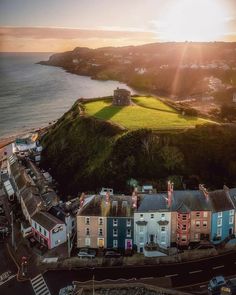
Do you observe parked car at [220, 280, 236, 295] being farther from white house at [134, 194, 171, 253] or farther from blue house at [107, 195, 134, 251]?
blue house at [107, 195, 134, 251]

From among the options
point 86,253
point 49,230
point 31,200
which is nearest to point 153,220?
point 86,253

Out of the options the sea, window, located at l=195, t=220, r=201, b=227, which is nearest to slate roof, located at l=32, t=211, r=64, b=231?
window, located at l=195, t=220, r=201, b=227

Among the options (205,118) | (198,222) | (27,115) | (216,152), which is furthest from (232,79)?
(198,222)

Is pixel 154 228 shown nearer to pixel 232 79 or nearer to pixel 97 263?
pixel 97 263

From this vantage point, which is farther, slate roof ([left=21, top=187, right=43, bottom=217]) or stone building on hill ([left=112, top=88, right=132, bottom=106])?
stone building on hill ([left=112, top=88, right=132, bottom=106])

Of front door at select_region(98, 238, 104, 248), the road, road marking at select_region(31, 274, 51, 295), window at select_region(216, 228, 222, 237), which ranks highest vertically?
window at select_region(216, 228, 222, 237)

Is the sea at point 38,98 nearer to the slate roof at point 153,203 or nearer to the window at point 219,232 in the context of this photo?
the slate roof at point 153,203
